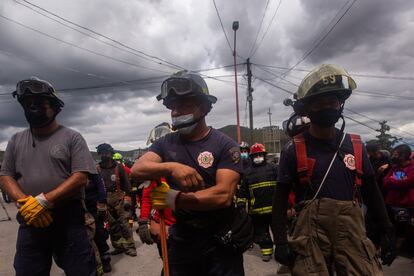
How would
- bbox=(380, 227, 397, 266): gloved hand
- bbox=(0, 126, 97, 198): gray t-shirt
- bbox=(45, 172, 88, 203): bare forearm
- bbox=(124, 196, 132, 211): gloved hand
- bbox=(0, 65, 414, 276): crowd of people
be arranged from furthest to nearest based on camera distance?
bbox=(124, 196, 132, 211): gloved hand → bbox=(0, 126, 97, 198): gray t-shirt → bbox=(45, 172, 88, 203): bare forearm → bbox=(380, 227, 397, 266): gloved hand → bbox=(0, 65, 414, 276): crowd of people

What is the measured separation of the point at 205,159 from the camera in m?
2.39

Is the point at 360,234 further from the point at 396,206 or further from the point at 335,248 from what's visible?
the point at 396,206

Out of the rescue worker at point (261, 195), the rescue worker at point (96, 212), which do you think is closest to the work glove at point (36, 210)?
the rescue worker at point (96, 212)

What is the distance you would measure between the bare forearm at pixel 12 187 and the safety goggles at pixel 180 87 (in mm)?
1444

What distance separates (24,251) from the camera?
2.76m

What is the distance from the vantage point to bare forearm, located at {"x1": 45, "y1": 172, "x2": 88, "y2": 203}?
2.71 metres

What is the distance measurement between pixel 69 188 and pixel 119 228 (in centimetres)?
444

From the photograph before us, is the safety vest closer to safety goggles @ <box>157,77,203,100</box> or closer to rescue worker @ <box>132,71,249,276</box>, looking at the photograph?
rescue worker @ <box>132,71,249,276</box>

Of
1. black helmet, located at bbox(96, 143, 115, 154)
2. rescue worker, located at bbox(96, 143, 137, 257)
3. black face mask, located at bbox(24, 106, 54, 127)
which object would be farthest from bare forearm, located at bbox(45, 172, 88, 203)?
black helmet, located at bbox(96, 143, 115, 154)

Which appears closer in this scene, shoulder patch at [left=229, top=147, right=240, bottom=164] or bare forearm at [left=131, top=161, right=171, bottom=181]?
bare forearm at [left=131, top=161, right=171, bottom=181]

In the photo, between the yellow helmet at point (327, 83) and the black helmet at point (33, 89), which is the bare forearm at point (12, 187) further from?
the yellow helmet at point (327, 83)

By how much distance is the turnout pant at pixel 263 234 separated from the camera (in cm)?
573

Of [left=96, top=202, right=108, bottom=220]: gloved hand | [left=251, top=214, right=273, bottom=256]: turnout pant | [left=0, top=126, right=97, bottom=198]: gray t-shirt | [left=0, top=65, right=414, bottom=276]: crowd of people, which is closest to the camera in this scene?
[left=0, top=65, right=414, bottom=276]: crowd of people

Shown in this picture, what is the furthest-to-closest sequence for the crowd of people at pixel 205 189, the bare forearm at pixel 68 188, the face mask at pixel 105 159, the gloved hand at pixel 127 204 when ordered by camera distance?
the face mask at pixel 105 159 → the gloved hand at pixel 127 204 → the bare forearm at pixel 68 188 → the crowd of people at pixel 205 189
